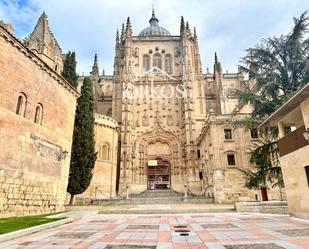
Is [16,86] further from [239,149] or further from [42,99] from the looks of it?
[239,149]

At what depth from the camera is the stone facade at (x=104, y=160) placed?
2469cm

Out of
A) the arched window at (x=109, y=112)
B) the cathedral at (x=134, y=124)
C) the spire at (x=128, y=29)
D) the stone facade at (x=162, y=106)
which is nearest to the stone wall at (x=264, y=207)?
the cathedral at (x=134, y=124)

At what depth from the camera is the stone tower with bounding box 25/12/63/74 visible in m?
20.6

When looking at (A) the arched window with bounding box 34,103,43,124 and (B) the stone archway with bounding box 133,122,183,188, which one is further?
(B) the stone archway with bounding box 133,122,183,188

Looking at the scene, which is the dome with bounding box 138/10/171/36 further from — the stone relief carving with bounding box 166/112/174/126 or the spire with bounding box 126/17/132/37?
the stone relief carving with bounding box 166/112/174/126

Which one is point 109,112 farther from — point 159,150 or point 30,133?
point 30,133

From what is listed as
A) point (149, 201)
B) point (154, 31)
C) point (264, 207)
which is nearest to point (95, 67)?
point (154, 31)

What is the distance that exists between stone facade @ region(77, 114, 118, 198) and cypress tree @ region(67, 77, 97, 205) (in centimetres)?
501

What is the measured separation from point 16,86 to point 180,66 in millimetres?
28744

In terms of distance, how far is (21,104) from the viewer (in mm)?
11992

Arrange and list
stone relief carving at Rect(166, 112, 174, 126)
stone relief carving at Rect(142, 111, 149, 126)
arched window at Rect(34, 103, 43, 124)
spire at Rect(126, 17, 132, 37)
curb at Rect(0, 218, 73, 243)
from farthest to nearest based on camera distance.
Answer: spire at Rect(126, 17, 132, 37)
stone relief carving at Rect(166, 112, 174, 126)
stone relief carving at Rect(142, 111, 149, 126)
arched window at Rect(34, 103, 43, 124)
curb at Rect(0, 218, 73, 243)

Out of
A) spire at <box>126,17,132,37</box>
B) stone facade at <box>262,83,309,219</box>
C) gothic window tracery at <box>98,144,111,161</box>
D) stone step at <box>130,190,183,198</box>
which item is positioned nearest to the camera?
stone facade at <box>262,83,309,219</box>

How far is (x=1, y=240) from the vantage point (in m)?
5.87

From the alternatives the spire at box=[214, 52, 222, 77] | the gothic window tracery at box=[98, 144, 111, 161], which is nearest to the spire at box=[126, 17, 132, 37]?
the spire at box=[214, 52, 222, 77]
